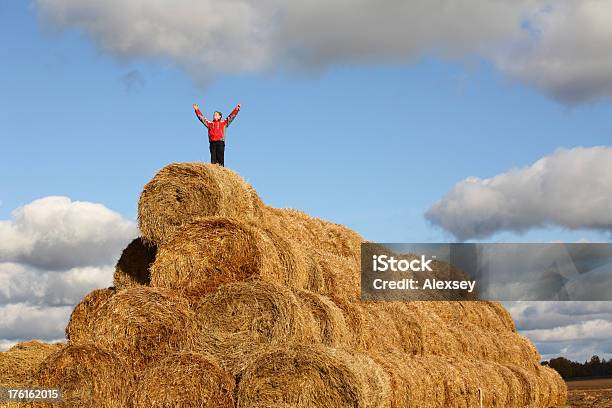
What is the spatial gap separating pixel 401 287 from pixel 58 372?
9119 millimetres

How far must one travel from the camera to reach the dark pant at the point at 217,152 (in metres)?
17.5

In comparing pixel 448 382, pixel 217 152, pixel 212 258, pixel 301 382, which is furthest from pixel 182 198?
pixel 448 382

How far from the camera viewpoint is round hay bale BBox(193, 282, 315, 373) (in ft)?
40.4

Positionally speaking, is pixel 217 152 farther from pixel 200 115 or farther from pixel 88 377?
pixel 88 377

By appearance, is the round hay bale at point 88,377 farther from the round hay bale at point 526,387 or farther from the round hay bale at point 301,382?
the round hay bale at point 526,387

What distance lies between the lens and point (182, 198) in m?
14.3

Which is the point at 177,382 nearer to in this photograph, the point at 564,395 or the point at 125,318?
the point at 125,318

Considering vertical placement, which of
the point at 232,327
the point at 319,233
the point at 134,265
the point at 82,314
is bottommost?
the point at 232,327

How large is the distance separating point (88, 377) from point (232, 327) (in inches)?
81.2

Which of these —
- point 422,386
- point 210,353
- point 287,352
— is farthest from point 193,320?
point 422,386

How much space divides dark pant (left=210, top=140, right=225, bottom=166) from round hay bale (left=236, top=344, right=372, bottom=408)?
21.7ft

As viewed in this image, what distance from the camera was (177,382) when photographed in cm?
1156

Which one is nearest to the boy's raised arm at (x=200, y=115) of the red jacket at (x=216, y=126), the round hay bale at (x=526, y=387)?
the red jacket at (x=216, y=126)

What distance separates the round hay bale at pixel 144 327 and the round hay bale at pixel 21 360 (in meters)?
1.56
